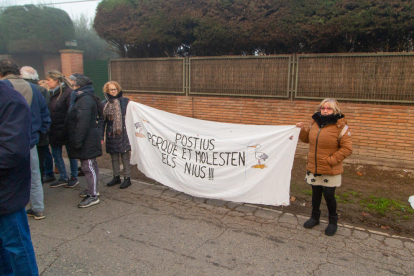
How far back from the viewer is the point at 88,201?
15.7 feet

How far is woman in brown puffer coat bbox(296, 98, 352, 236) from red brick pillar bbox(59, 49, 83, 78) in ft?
35.6

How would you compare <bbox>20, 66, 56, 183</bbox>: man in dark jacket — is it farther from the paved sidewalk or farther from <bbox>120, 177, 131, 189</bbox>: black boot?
<bbox>120, 177, 131, 189</bbox>: black boot

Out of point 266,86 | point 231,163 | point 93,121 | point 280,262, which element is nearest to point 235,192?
point 231,163

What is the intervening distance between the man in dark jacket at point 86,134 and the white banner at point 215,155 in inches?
37.9

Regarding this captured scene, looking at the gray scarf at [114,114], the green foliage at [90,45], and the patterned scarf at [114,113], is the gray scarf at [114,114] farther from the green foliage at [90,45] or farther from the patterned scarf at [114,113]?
the green foliage at [90,45]

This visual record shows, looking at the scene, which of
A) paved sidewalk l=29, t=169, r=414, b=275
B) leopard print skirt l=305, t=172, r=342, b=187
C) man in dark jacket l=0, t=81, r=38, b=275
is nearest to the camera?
man in dark jacket l=0, t=81, r=38, b=275

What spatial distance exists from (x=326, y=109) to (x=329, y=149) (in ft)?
1.55

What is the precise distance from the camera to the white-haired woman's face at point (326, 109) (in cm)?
377

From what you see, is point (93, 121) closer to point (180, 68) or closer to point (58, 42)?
point (180, 68)

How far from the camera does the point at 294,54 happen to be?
23.9 feet

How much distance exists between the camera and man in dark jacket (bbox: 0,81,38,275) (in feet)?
7.64

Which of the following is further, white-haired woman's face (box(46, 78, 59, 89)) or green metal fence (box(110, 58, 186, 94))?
green metal fence (box(110, 58, 186, 94))

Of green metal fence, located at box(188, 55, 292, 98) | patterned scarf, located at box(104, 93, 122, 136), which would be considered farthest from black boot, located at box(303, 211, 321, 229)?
green metal fence, located at box(188, 55, 292, 98)

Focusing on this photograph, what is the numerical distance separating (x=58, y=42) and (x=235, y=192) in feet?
45.0
